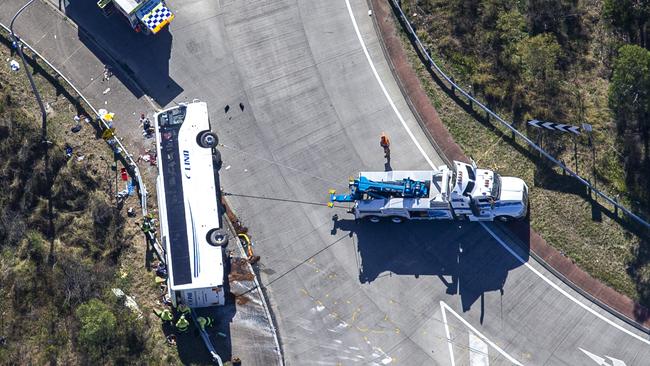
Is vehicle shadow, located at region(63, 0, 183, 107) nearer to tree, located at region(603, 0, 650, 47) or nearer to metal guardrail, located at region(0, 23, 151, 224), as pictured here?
metal guardrail, located at region(0, 23, 151, 224)

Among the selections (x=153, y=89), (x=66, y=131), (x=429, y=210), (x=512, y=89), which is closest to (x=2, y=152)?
(x=66, y=131)

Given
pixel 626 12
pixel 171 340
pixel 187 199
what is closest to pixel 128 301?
pixel 171 340

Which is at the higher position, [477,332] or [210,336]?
[210,336]

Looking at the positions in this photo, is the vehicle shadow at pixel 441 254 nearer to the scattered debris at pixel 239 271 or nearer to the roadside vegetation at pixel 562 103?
the roadside vegetation at pixel 562 103

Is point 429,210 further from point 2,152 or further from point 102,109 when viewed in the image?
point 2,152

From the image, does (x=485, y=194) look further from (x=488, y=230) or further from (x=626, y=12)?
(x=626, y=12)

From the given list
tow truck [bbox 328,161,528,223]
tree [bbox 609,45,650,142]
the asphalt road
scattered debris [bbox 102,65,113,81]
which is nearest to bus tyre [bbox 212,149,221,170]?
the asphalt road
